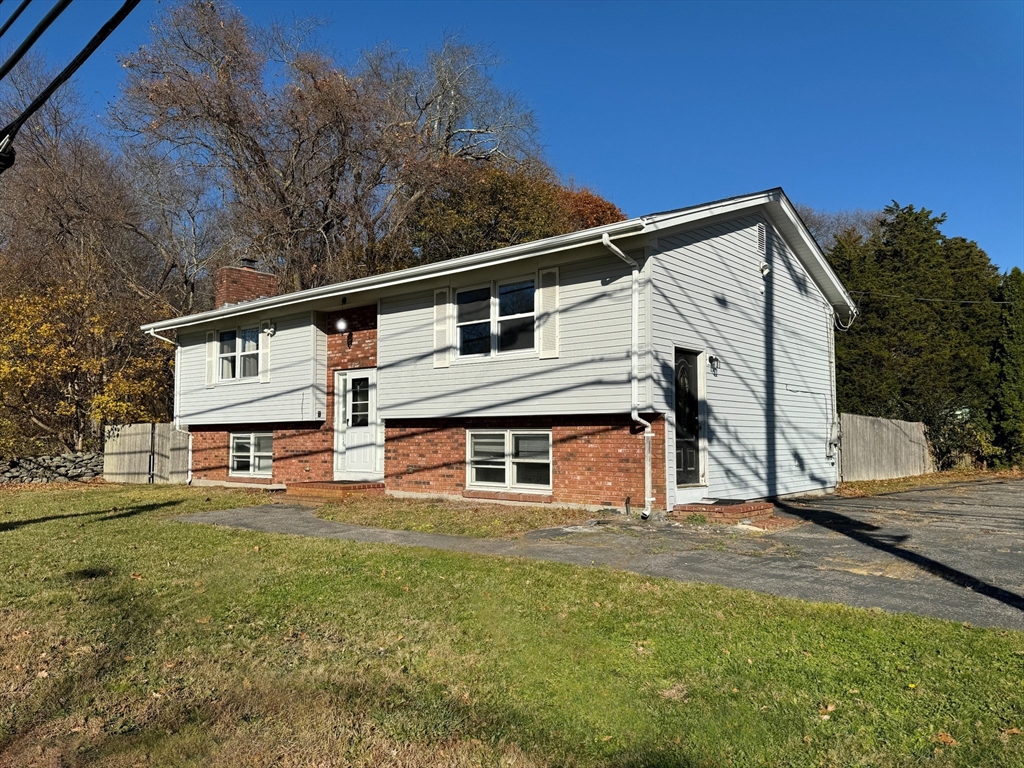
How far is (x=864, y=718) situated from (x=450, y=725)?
2.09 meters

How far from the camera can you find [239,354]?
59.5ft

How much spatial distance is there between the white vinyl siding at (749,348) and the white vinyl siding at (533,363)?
641mm

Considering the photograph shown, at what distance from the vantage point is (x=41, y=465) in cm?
2080

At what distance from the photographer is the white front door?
1553 centimetres

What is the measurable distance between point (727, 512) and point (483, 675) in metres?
6.51

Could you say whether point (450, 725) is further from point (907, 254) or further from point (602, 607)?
point (907, 254)

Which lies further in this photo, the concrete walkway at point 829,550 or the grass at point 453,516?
the grass at point 453,516

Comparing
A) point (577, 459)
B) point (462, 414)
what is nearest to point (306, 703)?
point (577, 459)

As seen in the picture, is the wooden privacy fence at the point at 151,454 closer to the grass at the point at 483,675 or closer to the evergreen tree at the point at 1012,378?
the grass at the point at 483,675

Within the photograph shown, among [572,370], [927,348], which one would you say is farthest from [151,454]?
[927,348]

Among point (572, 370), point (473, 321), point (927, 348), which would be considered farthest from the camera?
point (927, 348)

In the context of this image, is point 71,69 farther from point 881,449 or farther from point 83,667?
point 881,449

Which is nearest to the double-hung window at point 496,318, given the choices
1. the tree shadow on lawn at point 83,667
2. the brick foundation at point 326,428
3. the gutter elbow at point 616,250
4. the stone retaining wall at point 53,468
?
the gutter elbow at point 616,250

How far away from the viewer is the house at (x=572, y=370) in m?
11.2
